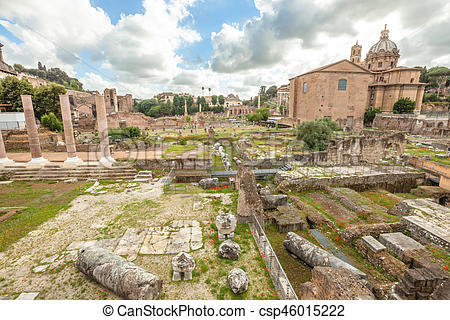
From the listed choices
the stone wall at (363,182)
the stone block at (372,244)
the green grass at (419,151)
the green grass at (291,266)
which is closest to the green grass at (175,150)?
the stone wall at (363,182)

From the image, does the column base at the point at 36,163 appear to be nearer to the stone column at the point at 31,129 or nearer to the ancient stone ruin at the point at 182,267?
the stone column at the point at 31,129

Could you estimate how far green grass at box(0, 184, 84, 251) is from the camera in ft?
23.5

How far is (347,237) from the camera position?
7.84 meters

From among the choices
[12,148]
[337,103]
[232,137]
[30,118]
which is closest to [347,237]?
[30,118]

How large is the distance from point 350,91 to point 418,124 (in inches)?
486

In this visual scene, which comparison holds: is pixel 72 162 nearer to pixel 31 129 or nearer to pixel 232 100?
pixel 31 129

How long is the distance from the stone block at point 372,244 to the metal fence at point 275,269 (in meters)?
3.68

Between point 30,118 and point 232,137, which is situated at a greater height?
point 30,118

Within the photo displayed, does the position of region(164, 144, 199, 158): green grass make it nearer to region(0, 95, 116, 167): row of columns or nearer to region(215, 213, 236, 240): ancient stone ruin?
region(0, 95, 116, 167): row of columns

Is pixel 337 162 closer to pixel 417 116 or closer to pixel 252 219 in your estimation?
pixel 252 219

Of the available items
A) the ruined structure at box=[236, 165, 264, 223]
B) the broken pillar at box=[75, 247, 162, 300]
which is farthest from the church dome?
the broken pillar at box=[75, 247, 162, 300]

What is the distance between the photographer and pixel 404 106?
38469mm

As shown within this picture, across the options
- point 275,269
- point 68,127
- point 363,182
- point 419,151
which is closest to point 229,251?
point 275,269
